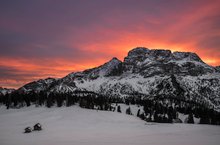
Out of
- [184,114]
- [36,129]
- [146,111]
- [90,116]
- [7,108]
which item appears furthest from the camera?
[184,114]

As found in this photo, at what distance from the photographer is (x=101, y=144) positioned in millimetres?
44000

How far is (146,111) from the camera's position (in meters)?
172

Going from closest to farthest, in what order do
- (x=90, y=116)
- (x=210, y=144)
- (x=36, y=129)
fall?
(x=210, y=144), (x=36, y=129), (x=90, y=116)

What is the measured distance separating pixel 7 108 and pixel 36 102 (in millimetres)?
17338

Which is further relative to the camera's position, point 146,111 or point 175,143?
point 146,111

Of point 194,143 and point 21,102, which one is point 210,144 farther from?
point 21,102

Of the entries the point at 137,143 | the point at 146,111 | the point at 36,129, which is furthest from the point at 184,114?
the point at 137,143

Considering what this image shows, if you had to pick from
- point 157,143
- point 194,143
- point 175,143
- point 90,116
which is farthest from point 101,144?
point 90,116

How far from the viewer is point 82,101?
149 m

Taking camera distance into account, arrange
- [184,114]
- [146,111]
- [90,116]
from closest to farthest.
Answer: [90,116]
[146,111]
[184,114]

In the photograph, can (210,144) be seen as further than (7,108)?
No

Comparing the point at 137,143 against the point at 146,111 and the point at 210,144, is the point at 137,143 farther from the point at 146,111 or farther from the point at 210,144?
the point at 146,111

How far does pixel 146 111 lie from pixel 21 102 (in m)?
86.8

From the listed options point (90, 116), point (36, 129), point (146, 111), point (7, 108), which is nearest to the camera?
point (36, 129)
